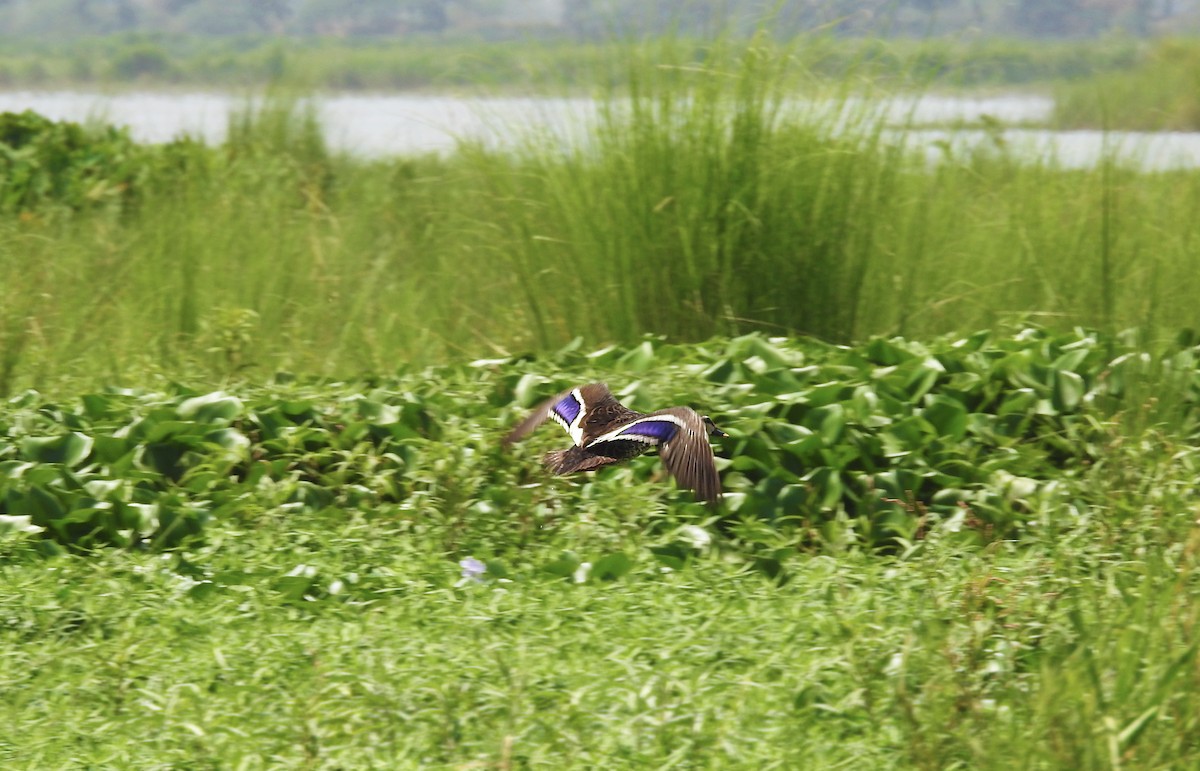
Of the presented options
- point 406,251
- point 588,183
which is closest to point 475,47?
point 588,183

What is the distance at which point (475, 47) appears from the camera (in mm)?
6129

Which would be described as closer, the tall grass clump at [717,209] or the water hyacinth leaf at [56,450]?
the water hyacinth leaf at [56,450]

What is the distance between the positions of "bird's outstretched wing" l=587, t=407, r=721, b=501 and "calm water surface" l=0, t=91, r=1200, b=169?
2.87 meters

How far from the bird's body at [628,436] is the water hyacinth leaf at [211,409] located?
1474 millimetres

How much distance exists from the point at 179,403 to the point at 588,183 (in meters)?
1.69

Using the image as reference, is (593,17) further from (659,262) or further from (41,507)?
(41,507)

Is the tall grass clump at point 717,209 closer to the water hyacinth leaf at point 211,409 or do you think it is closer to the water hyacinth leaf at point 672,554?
the water hyacinth leaf at point 211,409

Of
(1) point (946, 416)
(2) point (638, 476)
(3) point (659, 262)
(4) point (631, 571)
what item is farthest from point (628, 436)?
(3) point (659, 262)

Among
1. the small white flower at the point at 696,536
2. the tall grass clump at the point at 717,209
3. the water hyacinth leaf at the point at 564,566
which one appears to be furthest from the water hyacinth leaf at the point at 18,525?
the tall grass clump at the point at 717,209

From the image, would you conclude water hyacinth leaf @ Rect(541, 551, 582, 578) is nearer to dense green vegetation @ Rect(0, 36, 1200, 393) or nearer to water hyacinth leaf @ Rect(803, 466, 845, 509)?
water hyacinth leaf @ Rect(803, 466, 845, 509)

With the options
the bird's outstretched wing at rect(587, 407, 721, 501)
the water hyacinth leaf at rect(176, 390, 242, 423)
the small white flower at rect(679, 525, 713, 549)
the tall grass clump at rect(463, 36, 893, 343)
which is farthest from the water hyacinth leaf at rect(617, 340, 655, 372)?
the bird's outstretched wing at rect(587, 407, 721, 501)

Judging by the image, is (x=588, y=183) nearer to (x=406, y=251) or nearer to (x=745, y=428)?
(x=745, y=428)

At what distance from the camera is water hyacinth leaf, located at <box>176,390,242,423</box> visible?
4.15m

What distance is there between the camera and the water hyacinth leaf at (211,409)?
415cm
